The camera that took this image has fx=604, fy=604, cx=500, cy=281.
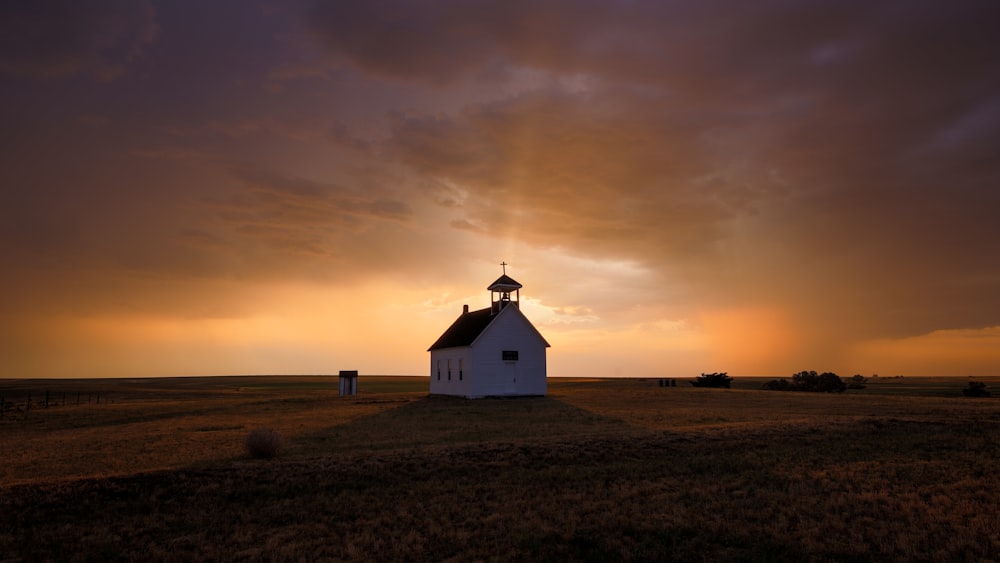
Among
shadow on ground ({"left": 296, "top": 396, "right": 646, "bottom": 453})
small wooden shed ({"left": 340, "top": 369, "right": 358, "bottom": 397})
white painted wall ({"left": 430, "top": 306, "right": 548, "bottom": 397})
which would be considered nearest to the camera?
shadow on ground ({"left": 296, "top": 396, "right": 646, "bottom": 453})

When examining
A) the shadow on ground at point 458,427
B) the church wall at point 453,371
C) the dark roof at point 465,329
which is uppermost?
the dark roof at point 465,329

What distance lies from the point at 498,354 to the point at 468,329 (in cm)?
466

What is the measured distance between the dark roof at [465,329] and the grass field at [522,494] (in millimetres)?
23429

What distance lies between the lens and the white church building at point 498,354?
160 feet

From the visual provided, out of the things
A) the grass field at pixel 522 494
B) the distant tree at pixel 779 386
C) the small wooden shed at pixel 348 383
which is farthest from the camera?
the distant tree at pixel 779 386

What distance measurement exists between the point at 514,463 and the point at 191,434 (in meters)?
16.6

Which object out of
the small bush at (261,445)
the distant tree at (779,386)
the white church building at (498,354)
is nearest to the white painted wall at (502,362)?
the white church building at (498,354)

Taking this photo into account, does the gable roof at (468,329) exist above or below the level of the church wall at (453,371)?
above

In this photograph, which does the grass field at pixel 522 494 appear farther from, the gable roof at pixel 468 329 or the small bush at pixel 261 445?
the gable roof at pixel 468 329

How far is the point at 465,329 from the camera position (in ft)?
176

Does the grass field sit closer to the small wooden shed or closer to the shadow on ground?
the shadow on ground

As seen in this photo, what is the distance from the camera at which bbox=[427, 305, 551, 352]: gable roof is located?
165 feet

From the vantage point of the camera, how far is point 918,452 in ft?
65.4

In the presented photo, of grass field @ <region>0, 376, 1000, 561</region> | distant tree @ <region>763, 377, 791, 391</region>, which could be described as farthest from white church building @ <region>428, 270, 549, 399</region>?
distant tree @ <region>763, 377, 791, 391</region>
